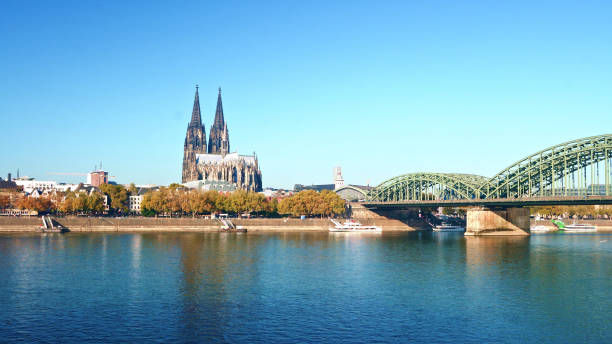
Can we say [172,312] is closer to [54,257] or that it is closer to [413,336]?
[413,336]

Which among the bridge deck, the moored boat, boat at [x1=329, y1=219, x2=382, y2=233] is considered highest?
the bridge deck

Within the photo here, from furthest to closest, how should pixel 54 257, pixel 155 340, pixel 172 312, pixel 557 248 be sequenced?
pixel 557 248, pixel 54 257, pixel 172 312, pixel 155 340

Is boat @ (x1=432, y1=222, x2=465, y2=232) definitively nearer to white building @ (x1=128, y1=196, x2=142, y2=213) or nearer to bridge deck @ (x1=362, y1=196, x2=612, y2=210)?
bridge deck @ (x1=362, y1=196, x2=612, y2=210)

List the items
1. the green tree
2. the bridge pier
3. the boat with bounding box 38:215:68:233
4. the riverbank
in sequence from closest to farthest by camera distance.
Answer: the boat with bounding box 38:215:68:233
the riverbank
the bridge pier
the green tree

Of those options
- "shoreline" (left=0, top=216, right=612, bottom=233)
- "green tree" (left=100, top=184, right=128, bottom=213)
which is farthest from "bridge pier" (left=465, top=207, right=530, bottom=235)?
"green tree" (left=100, top=184, right=128, bottom=213)

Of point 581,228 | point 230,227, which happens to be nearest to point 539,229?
point 581,228

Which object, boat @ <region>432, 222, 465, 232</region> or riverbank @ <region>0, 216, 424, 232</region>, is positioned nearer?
riverbank @ <region>0, 216, 424, 232</region>

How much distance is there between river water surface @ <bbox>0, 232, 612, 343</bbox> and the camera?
31.1 metres

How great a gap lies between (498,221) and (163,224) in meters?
65.5

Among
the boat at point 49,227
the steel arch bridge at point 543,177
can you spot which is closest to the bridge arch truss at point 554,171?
the steel arch bridge at point 543,177

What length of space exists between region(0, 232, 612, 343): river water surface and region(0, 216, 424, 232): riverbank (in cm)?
4077

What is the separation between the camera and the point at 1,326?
103ft

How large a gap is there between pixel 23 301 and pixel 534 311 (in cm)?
3265

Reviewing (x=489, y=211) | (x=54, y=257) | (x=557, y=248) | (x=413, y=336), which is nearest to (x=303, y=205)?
(x=489, y=211)
